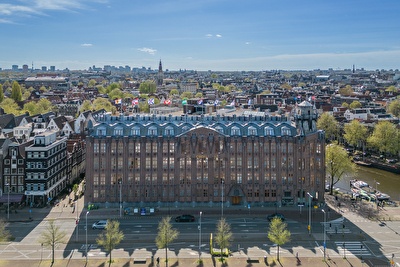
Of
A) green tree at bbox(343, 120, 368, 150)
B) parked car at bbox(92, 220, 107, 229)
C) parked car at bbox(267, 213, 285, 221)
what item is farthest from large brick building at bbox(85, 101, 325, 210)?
green tree at bbox(343, 120, 368, 150)

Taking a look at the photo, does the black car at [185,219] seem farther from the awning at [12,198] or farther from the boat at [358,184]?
the boat at [358,184]

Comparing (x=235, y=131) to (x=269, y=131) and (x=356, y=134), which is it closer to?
(x=269, y=131)

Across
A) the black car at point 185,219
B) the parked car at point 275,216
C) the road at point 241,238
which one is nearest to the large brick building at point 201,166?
the road at point 241,238

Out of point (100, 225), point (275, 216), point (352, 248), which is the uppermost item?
point (275, 216)

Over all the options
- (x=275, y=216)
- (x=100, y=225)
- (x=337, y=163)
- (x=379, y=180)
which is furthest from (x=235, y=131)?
(x=379, y=180)

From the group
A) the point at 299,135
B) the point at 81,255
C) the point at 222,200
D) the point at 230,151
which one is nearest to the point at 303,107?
the point at 299,135

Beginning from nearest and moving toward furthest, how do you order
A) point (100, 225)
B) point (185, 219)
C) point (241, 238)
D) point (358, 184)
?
point (241, 238)
point (100, 225)
point (185, 219)
point (358, 184)
